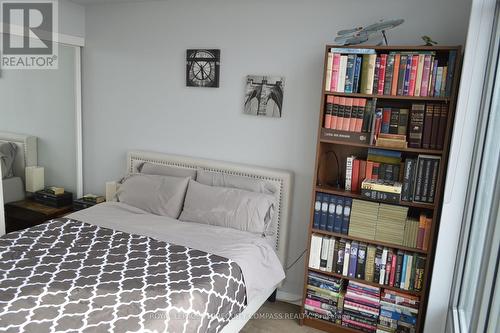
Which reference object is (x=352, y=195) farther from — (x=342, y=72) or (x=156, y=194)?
(x=156, y=194)

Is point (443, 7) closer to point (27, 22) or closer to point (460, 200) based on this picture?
point (460, 200)

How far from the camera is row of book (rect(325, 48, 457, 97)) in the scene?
2.25 m

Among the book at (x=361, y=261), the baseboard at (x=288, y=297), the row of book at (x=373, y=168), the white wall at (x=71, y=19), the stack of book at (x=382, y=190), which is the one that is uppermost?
the white wall at (x=71, y=19)

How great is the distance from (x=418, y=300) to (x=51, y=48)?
12.8 feet

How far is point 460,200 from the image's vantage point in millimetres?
2143

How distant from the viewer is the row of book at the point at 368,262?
2414 millimetres

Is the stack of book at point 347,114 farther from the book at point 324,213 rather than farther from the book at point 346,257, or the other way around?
the book at point 346,257

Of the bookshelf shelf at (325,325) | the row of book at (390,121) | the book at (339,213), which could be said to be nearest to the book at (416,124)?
the row of book at (390,121)

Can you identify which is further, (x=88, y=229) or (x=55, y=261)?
(x=88, y=229)

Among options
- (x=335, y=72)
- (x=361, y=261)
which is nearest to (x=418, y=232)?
(x=361, y=261)

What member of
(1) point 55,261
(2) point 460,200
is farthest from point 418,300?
(1) point 55,261

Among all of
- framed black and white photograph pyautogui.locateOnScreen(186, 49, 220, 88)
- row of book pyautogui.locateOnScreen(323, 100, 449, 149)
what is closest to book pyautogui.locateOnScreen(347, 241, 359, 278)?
row of book pyautogui.locateOnScreen(323, 100, 449, 149)

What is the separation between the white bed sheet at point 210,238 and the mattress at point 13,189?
54.4 inches

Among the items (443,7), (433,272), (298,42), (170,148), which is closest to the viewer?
(433,272)
